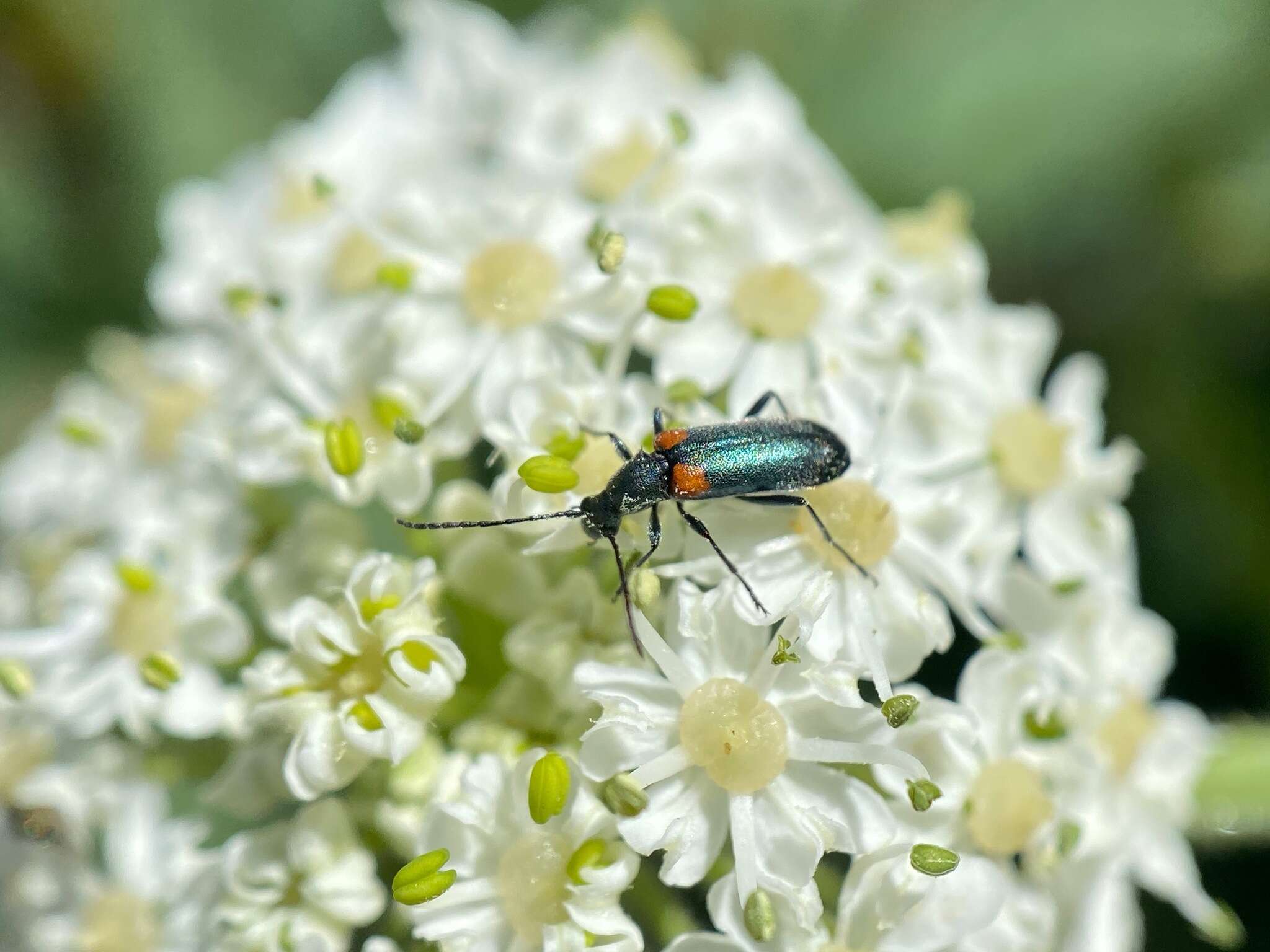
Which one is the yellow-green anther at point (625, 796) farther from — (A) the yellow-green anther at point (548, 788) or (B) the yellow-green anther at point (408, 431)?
(B) the yellow-green anther at point (408, 431)

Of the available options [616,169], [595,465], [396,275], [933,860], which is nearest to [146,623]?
[396,275]

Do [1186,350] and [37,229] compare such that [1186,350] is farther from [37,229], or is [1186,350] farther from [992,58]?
[37,229]

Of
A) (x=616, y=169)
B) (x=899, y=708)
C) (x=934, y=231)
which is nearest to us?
(x=899, y=708)

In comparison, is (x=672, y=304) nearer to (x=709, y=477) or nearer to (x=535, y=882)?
(x=709, y=477)

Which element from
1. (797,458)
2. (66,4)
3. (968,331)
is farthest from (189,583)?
(66,4)

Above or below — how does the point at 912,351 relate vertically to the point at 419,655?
above

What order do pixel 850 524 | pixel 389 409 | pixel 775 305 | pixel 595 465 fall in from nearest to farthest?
pixel 850 524 < pixel 595 465 < pixel 389 409 < pixel 775 305
